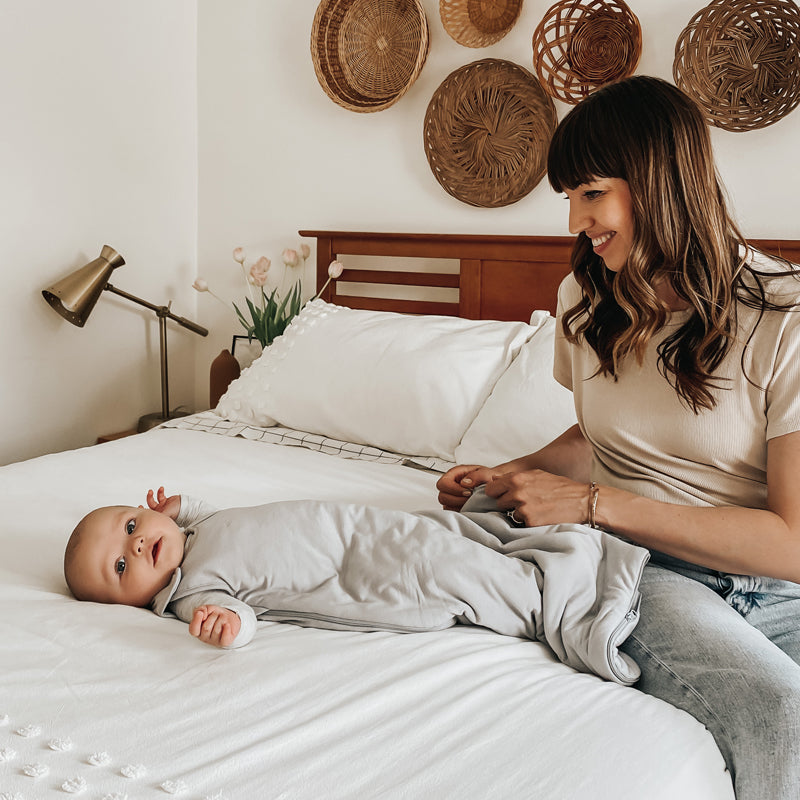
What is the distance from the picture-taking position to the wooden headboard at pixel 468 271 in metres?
2.49

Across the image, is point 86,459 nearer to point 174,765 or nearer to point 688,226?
point 174,765

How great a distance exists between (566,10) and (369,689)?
6.69 feet

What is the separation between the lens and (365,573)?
3.80 ft

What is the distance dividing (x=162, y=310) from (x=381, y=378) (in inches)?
47.2

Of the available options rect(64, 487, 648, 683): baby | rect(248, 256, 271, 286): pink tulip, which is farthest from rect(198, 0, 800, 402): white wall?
rect(64, 487, 648, 683): baby

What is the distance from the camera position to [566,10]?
93.1 inches

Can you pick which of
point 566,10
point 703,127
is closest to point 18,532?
point 703,127

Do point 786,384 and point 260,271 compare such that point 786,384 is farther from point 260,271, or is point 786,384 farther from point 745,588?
point 260,271

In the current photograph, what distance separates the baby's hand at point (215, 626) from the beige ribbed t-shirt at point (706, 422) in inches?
25.3

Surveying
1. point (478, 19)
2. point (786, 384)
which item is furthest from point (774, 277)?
point (478, 19)

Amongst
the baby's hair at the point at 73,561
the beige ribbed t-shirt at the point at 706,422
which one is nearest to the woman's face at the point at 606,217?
the beige ribbed t-shirt at the point at 706,422

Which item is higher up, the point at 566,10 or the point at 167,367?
the point at 566,10

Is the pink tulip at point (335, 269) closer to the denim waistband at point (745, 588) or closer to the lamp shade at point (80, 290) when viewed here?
the lamp shade at point (80, 290)

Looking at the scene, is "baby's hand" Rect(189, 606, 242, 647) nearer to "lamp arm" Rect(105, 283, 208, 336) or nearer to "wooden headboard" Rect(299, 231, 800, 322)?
"wooden headboard" Rect(299, 231, 800, 322)
